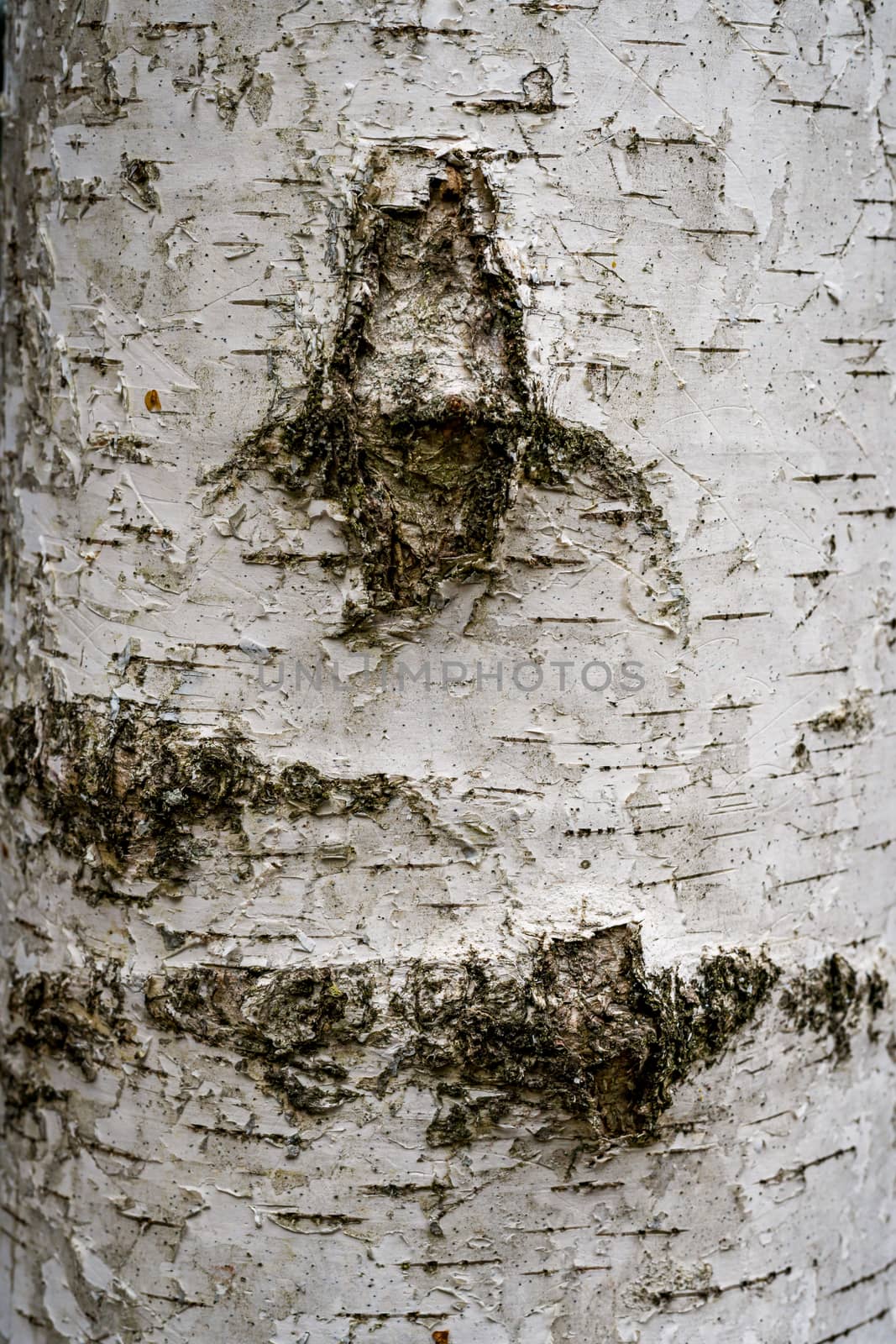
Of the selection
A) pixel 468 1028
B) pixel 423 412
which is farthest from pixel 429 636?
pixel 468 1028

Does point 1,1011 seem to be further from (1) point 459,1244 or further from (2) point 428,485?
(2) point 428,485

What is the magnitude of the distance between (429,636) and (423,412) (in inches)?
7.6

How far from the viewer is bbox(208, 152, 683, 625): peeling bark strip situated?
3.27 feet

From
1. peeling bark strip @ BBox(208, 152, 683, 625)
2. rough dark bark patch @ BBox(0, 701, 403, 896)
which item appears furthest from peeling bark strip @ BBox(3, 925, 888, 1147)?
peeling bark strip @ BBox(208, 152, 683, 625)

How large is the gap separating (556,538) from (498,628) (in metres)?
0.10

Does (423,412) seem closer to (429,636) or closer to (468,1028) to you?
(429,636)

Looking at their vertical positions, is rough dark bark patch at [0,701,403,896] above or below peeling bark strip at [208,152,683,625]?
below

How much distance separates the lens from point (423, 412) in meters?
0.98

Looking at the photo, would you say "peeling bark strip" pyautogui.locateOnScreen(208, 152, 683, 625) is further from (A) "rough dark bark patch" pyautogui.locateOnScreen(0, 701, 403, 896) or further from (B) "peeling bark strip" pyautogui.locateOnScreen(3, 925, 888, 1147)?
(B) "peeling bark strip" pyautogui.locateOnScreen(3, 925, 888, 1147)

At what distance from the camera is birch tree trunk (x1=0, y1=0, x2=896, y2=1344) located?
1.01m

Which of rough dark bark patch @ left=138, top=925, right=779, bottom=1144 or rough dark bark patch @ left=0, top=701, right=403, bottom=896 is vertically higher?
rough dark bark patch @ left=0, top=701, right=403, bottom=896

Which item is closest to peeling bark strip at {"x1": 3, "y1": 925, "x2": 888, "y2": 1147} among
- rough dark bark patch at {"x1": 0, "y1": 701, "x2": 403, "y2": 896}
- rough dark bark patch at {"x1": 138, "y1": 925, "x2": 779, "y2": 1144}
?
rough dark bark patch at {"x1": 138, "y1": 925, "x2": 779, "y2": 1144}

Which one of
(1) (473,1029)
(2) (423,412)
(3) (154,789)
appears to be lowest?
(1) (473,1029)

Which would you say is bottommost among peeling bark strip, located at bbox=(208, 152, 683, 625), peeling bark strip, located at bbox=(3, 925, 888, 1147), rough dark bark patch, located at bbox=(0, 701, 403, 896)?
peeling bark strip, located at bbox=(3, 925, 888, 1147)
